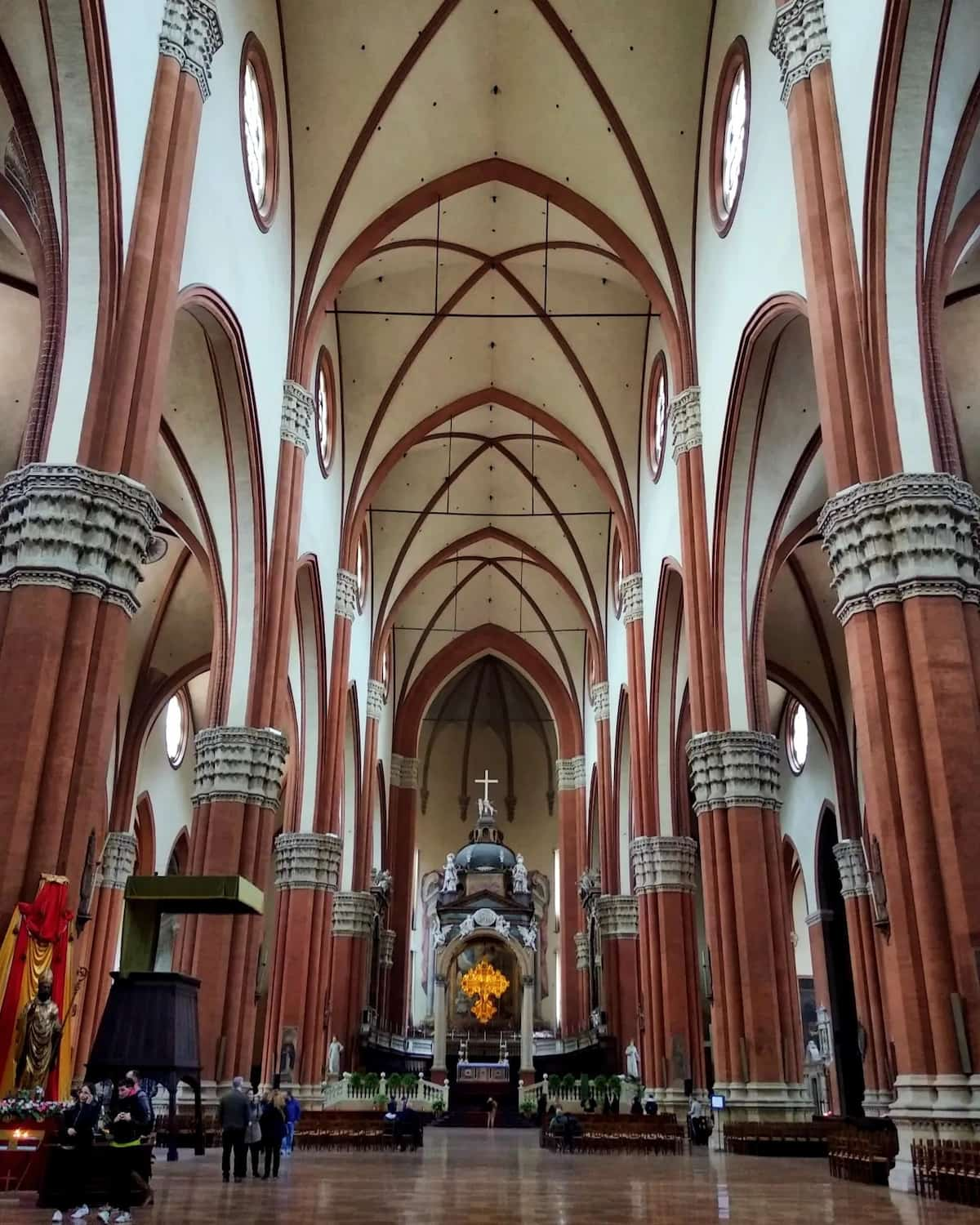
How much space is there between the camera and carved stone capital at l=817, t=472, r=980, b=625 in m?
10.7

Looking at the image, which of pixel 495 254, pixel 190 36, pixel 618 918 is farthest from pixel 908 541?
pixel 618 918

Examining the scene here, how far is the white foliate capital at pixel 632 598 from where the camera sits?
26.3 meters

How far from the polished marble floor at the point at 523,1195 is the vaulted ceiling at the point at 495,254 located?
44.8 feet

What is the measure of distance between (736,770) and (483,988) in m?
23.6

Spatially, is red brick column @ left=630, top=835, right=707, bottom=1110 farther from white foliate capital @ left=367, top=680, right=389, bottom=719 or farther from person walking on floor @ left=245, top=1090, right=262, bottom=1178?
person walking on floor @ left=245, top=1090, right=262, bottom=1178

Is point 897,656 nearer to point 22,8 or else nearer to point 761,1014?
point 761,1014

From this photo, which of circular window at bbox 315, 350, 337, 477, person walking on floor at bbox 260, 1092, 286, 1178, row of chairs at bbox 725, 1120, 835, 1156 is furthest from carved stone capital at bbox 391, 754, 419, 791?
person walking on floor at bbox 260, 1092, 286, 1178

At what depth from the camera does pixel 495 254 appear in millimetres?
24891

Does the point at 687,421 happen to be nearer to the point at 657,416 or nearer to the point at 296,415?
the point at 657,416

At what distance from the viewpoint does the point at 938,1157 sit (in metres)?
9.20

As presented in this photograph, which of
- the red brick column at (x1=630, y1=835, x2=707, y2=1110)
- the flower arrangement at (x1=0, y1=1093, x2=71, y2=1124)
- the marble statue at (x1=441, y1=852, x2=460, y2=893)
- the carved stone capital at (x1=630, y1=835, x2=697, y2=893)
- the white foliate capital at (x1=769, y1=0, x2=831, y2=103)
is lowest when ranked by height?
the flower arrangement at (x1=0, y1=1093, x2=71, y2=1124)

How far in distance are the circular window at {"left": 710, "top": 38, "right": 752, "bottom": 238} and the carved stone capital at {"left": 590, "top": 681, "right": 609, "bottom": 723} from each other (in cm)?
1582

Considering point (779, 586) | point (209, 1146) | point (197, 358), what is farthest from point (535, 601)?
point (209, 1146)

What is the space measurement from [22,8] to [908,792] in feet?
38.3
